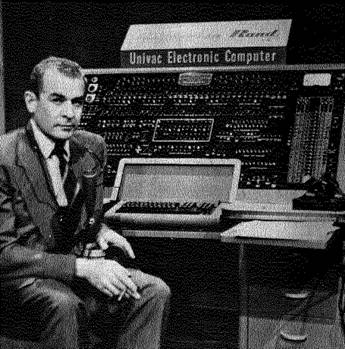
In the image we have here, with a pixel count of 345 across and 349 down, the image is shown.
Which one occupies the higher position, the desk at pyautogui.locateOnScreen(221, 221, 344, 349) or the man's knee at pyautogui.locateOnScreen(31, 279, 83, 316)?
the man's knee at pyautogui.locateOnScreen(31, 279, 83, 316)

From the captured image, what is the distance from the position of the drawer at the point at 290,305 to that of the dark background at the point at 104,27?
1.14m

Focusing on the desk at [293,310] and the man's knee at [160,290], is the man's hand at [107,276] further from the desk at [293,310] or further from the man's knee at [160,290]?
the desk at [293,310]

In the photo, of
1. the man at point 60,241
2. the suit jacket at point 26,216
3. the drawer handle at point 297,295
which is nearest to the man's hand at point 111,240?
the man at point 60,241

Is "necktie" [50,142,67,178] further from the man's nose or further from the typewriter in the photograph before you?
the typewriter

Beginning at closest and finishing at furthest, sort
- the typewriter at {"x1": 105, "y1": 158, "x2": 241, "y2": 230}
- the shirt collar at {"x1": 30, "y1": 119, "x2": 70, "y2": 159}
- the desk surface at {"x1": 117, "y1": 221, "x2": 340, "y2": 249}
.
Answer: the desk surface at {"x1": 117, "y1": 221, "x2": 340, "y2": 249}
the shirt collar at {"x1": 30, "y1": 119, "x2": 70, "y2": 159}
the typewriter at {"x1": 105, "y1": 158, "x2": 241, "y2": 230}

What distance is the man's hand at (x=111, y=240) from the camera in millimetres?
1813

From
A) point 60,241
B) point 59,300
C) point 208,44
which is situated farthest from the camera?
point 208,44

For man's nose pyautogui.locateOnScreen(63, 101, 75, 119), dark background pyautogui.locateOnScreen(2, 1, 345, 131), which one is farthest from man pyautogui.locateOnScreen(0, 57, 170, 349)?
dark background pyautogui.locateOnScreen(2, 1, 345, 131)

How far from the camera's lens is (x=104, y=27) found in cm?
295

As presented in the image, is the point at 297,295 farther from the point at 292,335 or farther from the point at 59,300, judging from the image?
the point at 59,300

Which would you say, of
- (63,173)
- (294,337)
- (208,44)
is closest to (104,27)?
(208,44)

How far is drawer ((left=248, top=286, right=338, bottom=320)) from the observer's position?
196 centimetres

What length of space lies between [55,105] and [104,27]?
1.22 meters

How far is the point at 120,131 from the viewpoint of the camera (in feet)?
7.63
